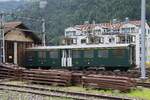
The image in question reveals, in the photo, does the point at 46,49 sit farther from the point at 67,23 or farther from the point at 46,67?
the point at 67,23

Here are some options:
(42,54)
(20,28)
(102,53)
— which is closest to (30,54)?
(42,54)

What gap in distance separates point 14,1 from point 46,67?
9585cm

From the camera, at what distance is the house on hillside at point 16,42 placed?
3262 cm

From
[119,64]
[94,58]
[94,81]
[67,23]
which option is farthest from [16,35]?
[67,23]

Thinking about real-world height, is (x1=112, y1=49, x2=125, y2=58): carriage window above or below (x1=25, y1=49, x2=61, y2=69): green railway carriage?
above

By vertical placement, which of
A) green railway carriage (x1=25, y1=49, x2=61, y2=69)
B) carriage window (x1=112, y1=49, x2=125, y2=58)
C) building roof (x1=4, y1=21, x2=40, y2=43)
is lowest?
green railway carriage (x1=25, y1=49, x2=61, y2=69)

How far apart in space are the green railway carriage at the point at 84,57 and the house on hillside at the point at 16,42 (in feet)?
3.19

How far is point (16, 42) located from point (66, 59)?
5708mm

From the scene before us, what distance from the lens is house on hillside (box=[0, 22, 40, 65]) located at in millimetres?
32625

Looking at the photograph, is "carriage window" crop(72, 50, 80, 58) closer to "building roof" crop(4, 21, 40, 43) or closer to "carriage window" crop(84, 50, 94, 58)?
"carriage window" crop(84, 50, 94, 58)

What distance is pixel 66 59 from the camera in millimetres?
31203

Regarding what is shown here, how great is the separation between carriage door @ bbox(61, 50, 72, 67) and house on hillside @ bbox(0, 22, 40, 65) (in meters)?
4.81

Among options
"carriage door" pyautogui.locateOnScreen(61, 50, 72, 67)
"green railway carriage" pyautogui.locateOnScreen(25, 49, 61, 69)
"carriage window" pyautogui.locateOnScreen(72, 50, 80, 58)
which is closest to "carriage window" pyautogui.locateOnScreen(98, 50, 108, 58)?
"carriage window" pyautogui.locateOnScreen(72, 50, 80, 58)

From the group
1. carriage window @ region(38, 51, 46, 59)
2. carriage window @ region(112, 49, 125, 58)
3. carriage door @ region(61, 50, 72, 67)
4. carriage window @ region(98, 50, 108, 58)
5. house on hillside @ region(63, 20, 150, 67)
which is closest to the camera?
carriage window @ region(112, 49, 125, 58)
